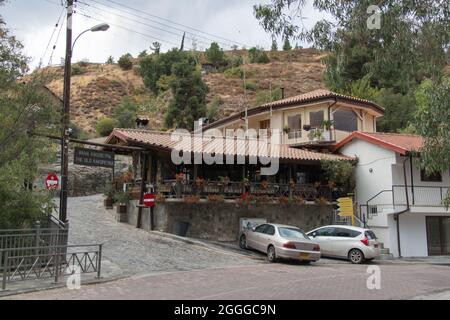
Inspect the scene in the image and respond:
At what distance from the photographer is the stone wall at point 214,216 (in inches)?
867

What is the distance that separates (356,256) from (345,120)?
46.1 ft

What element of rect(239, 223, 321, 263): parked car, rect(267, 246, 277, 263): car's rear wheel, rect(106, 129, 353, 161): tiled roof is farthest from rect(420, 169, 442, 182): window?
rect(267, 246, 277, 263): car's rear wheel

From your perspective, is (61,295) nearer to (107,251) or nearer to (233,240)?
(107,251)

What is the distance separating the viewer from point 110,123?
5591 cm

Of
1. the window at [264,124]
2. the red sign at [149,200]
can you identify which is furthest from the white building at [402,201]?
the red sign at [149,200]

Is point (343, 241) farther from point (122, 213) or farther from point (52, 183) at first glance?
point (52, 183)

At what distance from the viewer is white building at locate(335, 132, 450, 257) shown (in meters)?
23.8

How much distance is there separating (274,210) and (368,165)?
5.97m

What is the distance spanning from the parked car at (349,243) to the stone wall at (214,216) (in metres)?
3.21

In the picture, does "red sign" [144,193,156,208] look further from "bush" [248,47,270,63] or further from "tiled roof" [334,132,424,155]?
"bush" [248,47,270,63]

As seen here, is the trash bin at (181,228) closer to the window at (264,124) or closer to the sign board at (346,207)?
the sign board at (346,207)

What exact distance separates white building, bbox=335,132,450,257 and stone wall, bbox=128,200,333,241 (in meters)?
3.70

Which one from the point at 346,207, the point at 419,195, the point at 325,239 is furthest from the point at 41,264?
the point at 419,195
